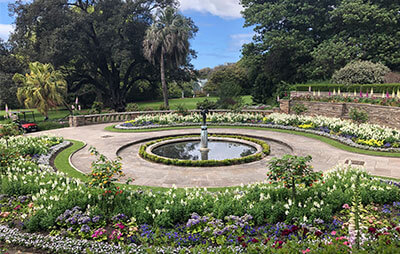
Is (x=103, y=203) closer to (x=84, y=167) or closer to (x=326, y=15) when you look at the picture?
(x=84, y=167)

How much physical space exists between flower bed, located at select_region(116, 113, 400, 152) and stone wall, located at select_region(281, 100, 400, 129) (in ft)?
2.90

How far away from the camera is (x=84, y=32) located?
30.4 metres

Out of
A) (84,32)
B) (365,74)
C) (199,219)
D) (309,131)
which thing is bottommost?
(199,219)

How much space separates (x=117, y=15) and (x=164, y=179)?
2736 centimetres

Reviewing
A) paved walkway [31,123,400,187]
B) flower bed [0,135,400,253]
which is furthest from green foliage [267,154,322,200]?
paved walkway [31,123,400,187]

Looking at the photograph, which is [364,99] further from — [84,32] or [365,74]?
[84,32]

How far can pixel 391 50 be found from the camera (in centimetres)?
2814

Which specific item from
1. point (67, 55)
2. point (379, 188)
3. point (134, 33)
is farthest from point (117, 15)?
point (379, 188)

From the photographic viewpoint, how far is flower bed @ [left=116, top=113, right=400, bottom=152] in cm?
1221

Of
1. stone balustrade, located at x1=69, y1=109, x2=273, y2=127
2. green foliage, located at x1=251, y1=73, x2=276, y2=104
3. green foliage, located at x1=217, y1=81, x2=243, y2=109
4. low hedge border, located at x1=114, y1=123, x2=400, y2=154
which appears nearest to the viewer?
low hedge border, located at x1=114, y1=123, x2=400, y2=154

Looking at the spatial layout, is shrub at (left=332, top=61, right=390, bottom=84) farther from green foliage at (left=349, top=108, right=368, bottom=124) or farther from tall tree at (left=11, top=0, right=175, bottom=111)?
tall tree at (left=11, top=0, right=175, bottom=111)

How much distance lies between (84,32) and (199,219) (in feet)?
101

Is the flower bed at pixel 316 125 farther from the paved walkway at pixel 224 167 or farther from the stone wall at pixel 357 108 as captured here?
the paved walkway at pixel 224 167

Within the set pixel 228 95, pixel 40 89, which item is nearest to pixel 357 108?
pixel 228 95
